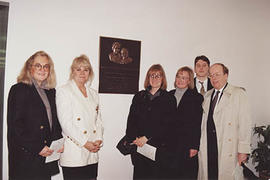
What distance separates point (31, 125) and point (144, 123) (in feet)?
3.58

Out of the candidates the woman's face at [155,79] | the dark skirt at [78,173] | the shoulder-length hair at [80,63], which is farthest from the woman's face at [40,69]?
the woman's face at [155,79]

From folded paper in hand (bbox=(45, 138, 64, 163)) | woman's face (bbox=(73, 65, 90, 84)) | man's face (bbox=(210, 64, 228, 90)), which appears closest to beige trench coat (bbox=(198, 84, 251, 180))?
man's face (bbox=(210, 64, 228, 90))

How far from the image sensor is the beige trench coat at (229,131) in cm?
272

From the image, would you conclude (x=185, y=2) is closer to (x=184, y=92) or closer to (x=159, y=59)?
(x=159, y=59)

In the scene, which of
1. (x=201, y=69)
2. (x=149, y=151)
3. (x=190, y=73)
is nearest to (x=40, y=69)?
(x=149, y=151)

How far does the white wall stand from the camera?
236 cm

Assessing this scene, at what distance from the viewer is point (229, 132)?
108 inches

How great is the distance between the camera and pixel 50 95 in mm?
2291

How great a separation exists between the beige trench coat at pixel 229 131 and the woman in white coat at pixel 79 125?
48.9 inches

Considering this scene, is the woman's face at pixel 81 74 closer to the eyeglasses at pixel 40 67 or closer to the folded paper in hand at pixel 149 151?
the eyeglasses at pixel 40 67

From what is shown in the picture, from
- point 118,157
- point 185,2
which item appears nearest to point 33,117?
point 118,157

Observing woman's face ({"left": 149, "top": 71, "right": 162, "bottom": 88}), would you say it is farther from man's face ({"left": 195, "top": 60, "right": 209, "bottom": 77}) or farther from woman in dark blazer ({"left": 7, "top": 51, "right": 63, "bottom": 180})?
woman in dark blazer ({"left": 7, "top": 51, "right": 63, "bottom": 180})

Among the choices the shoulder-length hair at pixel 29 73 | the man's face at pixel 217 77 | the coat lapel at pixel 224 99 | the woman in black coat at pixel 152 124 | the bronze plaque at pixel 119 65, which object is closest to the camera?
the shoulder-length hair at pixel 29 73

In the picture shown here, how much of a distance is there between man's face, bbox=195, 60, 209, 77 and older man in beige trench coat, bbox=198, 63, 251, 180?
359mm
